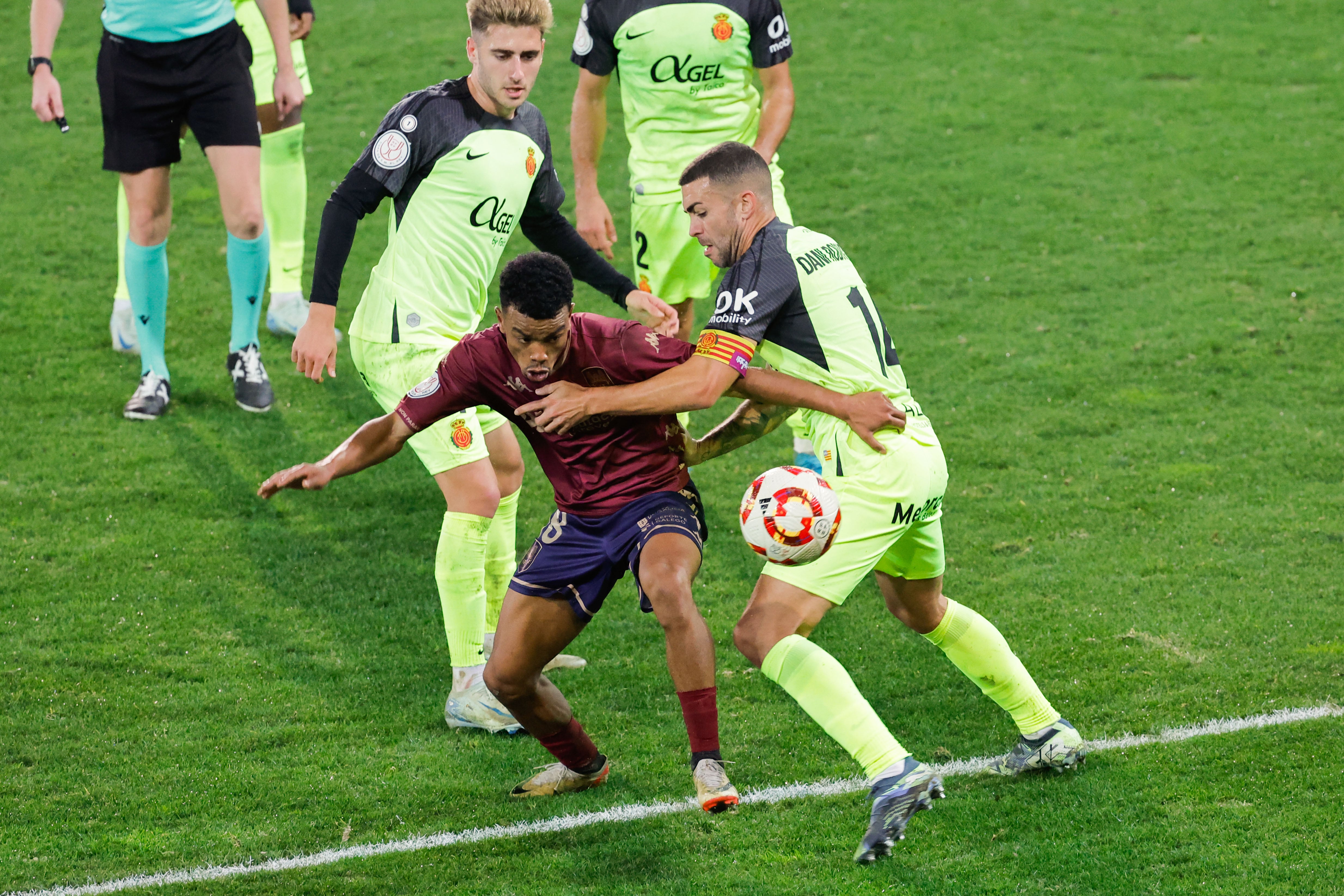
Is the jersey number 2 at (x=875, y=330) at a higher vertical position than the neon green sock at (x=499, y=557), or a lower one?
higher

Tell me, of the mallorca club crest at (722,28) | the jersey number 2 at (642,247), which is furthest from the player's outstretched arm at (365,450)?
the mallorca club crest at (722,28)

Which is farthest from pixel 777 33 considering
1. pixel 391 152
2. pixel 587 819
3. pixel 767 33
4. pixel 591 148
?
pixel 587 819

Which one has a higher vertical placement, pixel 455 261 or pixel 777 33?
pixel 777 33

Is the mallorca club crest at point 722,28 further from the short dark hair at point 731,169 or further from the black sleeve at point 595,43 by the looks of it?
the short dark hair at point 731,169

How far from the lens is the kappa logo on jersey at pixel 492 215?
5.95 metres

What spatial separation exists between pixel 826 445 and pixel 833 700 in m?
0.95

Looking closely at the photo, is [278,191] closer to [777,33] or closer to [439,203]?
[777,33]

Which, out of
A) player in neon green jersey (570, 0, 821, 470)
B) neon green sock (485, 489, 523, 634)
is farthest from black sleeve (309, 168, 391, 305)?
player in neon green jersey (570, 0, 821, 470)

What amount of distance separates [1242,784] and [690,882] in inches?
80.0

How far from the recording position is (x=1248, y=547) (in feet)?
23.2

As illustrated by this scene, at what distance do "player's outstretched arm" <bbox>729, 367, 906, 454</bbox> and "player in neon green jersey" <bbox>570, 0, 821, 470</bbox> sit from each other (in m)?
2.59

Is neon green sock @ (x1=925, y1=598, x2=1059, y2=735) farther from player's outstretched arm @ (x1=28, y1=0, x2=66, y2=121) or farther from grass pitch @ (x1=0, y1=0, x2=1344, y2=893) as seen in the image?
player's outstretched arm @ (x1=28, y1=0, x2=66, y2=121)

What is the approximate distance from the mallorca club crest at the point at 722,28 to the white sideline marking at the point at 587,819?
13.5ft

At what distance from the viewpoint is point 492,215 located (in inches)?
235
